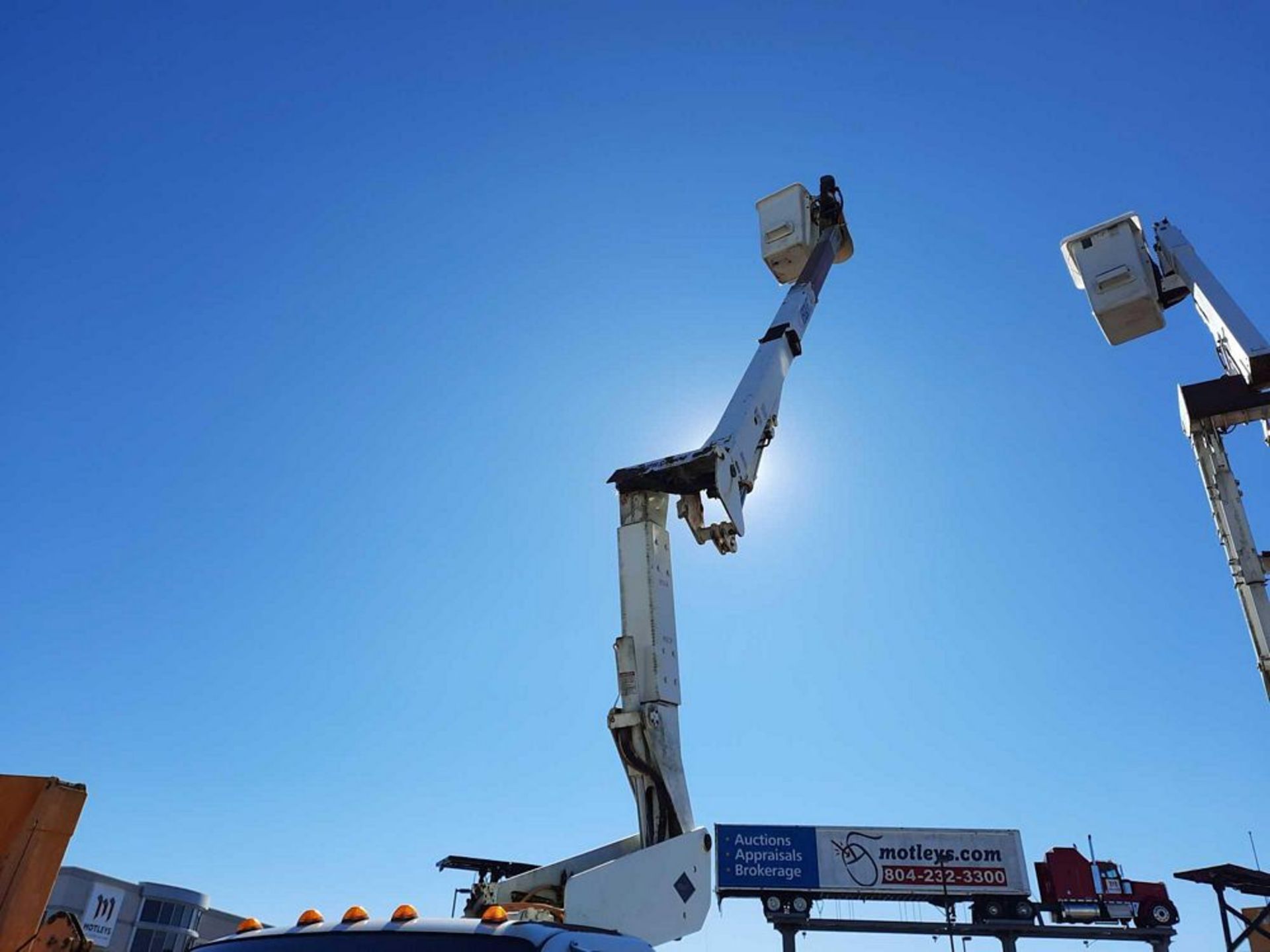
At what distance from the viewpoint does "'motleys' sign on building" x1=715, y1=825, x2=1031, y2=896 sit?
104 feet

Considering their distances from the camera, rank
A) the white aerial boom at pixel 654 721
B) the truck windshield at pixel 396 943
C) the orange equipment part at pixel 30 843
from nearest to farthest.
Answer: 1. the truck windshield at pixel 396 943
2. the white aerial boom at pixel 654 721
3. the orange equipment part at pixel 30 843

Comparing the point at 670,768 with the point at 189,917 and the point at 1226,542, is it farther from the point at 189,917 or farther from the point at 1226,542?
the point at 189,917

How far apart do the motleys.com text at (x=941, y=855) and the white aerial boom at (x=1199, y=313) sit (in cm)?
2191

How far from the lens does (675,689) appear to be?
786cm

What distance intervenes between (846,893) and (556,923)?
1231 inches

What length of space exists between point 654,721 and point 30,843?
15.3ft

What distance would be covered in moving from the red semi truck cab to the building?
27.6 m

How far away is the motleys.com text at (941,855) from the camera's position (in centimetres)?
3216

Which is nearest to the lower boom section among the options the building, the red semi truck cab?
the building

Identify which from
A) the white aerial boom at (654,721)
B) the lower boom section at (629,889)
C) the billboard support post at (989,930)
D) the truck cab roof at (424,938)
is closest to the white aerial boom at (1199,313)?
the white aerial boom at (654,721)

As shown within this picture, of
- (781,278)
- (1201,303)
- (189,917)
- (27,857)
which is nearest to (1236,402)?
(1201,303)

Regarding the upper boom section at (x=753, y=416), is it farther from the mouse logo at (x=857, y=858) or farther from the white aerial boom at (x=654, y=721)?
the mouse logo at (x=857, y=858)

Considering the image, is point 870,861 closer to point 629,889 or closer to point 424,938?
point 629,889

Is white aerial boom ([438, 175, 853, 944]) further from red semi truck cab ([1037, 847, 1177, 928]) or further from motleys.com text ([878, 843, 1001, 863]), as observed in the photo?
red semi truck cab ([1037, 847, 1177, 928])
